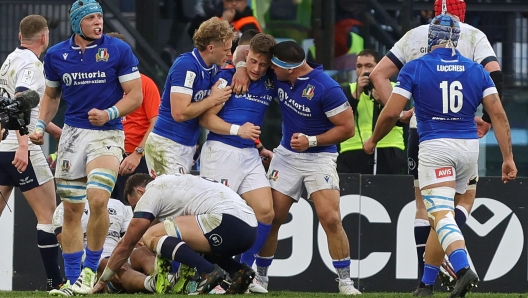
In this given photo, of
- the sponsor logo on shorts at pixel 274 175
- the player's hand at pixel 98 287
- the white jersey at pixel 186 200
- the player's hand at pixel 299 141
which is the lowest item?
the player's hand at pixel 98 287

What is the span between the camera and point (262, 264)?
9.09 m

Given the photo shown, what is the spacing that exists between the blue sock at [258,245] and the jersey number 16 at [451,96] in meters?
1.83

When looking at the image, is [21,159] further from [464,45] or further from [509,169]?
[509,169]

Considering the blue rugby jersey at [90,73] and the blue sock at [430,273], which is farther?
the blue rugby jersey at [90,73]

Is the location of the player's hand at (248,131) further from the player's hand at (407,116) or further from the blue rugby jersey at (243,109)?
the player's hand at (407,116)

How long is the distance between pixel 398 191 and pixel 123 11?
11.4 ft

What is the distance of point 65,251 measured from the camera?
8.47 m

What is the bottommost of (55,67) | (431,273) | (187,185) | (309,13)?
(431,273)

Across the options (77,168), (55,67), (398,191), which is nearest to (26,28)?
(55,67)

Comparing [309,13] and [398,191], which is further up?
[309,13]

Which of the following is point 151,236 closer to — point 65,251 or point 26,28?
point 65,251

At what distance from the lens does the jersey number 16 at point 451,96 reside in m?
7.71

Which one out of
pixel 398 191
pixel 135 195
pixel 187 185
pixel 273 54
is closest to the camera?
pixel 187 185

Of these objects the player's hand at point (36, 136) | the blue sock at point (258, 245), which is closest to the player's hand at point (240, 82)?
the blue sock at point (258, 245)
